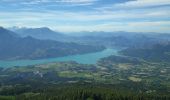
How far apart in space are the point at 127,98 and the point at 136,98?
408cm

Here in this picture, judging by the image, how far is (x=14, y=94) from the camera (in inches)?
6998

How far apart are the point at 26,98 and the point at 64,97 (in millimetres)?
18380

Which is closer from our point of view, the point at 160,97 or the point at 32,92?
the point at 160,97

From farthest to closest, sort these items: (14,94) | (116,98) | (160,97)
Answer: (14,94)
(160,97)
(116,98)

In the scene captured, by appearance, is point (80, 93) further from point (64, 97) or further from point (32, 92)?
point (32, 92)

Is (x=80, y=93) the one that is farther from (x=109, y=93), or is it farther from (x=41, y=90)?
(x=41, y=90)

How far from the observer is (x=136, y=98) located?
496ft

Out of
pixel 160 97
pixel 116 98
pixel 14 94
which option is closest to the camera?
pixel 116 98

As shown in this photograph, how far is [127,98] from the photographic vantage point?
151250 mm

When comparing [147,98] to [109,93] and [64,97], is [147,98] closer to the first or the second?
[109,93]

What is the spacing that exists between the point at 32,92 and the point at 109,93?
4703cm

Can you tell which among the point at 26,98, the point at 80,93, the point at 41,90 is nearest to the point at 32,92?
the point at 41,90

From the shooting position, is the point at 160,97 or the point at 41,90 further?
the point at 41,90

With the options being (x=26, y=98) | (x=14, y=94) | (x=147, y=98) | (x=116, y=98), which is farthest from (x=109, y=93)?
(x=14, y=94)
